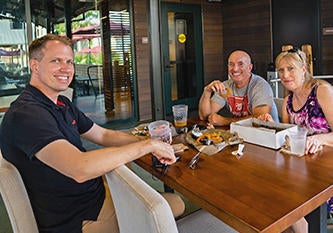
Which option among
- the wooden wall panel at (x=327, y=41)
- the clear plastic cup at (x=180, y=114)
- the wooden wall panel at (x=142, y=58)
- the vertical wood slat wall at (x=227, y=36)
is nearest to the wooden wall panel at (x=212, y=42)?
the vertical wood slat wall at (x=227, y=36)

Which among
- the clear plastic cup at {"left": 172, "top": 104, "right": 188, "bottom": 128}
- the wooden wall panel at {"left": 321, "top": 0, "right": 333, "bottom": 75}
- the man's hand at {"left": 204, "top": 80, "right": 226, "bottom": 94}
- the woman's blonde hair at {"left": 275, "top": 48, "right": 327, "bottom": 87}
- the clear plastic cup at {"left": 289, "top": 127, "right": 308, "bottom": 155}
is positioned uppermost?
the wooden wall panel at {"left": 321, "top": 0, "right": 333, "bottom": 75}

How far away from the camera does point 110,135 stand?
184cm

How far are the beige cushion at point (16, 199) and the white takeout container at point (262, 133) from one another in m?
1.08

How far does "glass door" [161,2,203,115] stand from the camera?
20.4 ft

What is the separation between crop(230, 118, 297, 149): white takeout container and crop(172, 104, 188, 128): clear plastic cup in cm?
38

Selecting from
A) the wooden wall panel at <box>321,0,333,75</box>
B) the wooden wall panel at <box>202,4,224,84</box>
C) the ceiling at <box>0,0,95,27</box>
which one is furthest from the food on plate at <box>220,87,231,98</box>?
the wooden wall panel at <box>202,4,224,84</box>

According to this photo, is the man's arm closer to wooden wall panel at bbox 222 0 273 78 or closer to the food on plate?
the food on plate

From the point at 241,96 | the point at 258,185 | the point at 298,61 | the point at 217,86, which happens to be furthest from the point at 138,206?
the point at 241,96

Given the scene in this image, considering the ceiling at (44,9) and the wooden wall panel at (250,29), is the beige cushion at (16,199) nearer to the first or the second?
the ceiling at (44,9)

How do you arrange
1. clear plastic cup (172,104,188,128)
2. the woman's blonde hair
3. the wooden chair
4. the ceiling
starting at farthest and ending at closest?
the ceiling
clear plastic cup (172,104,188,128)
the woman's blonde hair
the wooden chair

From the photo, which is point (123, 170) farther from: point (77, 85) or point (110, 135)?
point (77, 85)

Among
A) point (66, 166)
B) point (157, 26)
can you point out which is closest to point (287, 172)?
point (66, 166)

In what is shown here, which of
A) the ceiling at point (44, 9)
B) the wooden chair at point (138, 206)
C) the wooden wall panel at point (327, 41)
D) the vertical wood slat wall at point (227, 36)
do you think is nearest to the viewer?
the wooden chair at point (138, 206)

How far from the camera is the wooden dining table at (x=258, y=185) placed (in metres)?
0.97
